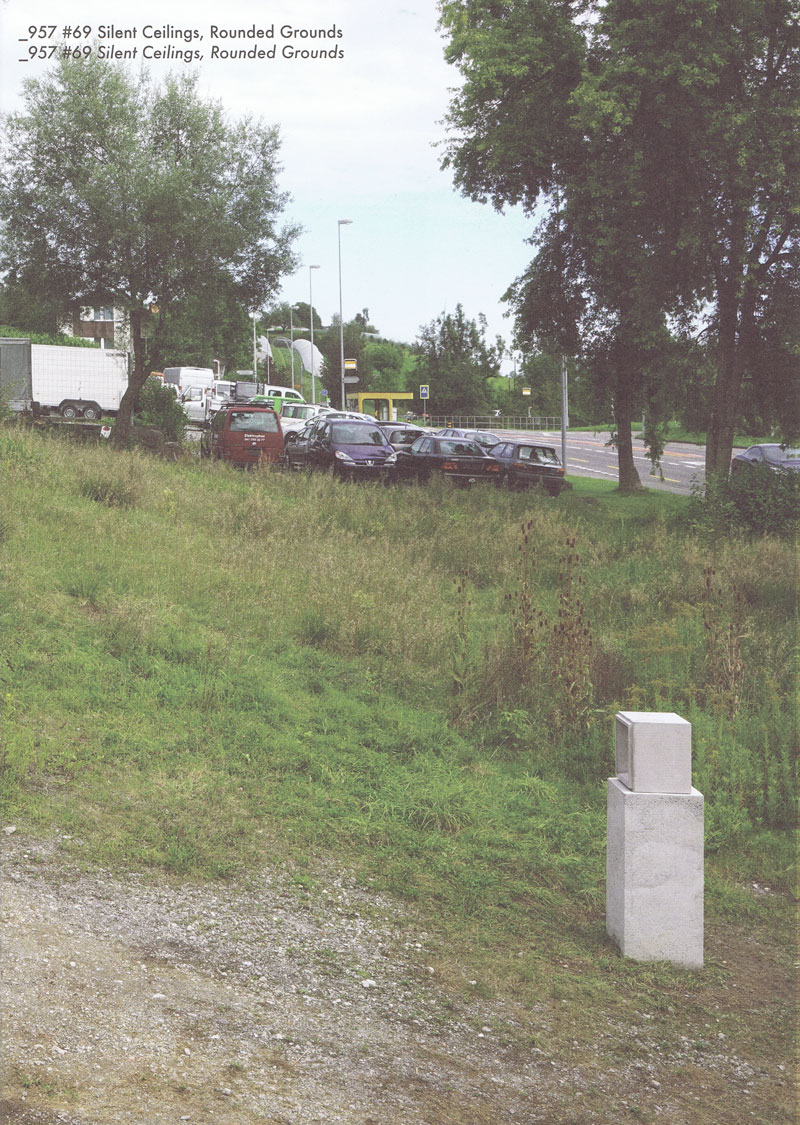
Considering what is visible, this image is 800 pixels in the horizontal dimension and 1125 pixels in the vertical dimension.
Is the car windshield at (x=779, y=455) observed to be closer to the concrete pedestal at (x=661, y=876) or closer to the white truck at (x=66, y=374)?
the concrete pedestal at (x=661, y=876)

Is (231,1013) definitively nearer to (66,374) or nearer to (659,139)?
(659,139)

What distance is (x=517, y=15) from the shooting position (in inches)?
768

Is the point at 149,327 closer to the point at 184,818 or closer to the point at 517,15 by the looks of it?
the point at 517,15

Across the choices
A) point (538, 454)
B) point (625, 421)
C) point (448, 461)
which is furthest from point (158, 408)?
point (625, 421)

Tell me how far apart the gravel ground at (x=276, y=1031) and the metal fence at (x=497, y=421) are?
261 ft

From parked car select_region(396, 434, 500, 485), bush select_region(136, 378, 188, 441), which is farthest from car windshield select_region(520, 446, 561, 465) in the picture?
bush select_region(136, 378, 188, 441)

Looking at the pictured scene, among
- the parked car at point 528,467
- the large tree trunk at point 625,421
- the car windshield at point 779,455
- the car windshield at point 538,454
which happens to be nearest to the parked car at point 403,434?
the parked car at point 528,467

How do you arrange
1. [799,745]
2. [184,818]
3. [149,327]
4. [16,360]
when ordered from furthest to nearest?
[16,360]
[149,327]
[799,745]
[184,818]

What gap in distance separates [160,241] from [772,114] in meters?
13.3

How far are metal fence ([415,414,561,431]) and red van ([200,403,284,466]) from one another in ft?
189

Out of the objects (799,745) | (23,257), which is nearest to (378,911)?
(799,745)

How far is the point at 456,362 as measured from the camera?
264 ft

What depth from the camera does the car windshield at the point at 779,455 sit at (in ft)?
86.2

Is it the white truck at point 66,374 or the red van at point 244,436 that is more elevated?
the white truck at point 66,374
